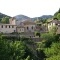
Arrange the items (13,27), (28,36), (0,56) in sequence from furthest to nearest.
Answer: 1. (13,27)
2. (28,36)
3. (0,56)

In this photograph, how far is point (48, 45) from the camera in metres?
59.6

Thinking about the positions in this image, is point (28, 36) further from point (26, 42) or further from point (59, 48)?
point (59, 48)

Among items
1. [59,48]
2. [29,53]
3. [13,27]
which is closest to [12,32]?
[13,27]

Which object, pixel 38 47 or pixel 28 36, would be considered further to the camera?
pixel 28 36

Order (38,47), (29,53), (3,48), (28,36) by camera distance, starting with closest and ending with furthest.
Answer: (3,48) < (29,53) < (38,47) < (28,36)

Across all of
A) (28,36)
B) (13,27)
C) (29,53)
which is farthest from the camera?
(13,27)

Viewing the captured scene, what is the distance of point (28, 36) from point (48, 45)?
5.61 m

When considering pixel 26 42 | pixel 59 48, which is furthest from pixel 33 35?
pixel 59 48

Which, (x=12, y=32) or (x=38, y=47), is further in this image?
(x=12, y=32)

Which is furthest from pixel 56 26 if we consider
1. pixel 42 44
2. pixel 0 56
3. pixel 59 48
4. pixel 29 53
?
pixel 0 56

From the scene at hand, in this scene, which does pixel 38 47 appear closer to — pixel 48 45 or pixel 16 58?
pixel 48 45

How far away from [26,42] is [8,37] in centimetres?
338

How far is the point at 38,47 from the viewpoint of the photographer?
193 feet

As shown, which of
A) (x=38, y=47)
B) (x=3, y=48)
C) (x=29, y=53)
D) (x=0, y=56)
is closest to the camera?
(x=0, y=56)
